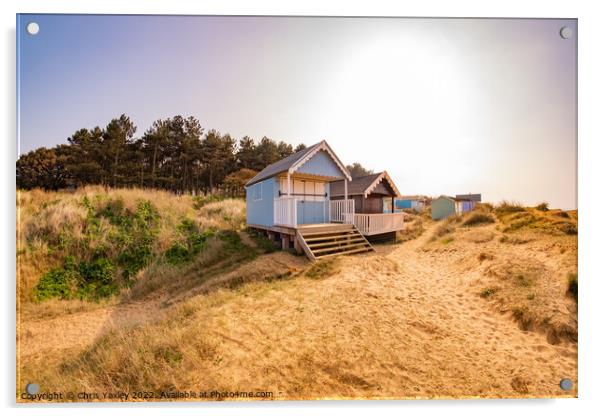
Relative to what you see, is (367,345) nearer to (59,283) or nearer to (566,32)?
(566,32)

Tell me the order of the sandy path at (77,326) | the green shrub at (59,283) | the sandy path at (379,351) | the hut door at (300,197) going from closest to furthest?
the sandy path at (379,351)
the sandy path at (77,326)
the green shrub at (59,283)
the hut door at (300,197)

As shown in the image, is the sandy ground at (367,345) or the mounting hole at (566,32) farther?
the mounting hole at (566,32)

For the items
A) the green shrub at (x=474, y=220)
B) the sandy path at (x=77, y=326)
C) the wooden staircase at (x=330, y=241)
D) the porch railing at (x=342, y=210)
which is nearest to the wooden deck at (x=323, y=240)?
the wooden staircase at (x=330, y=241)

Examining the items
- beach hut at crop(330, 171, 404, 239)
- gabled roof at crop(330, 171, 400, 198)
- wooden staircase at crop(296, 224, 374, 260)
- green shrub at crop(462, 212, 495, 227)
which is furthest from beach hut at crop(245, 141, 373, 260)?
green shrub at crop(462, 212, 495, 227)

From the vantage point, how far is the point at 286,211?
6.95m

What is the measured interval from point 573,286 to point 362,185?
7.15 m

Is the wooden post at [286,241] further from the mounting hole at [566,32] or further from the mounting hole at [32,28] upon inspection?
the mounting hole at [566,32]

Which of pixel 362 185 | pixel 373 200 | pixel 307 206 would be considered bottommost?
pixel 307 206

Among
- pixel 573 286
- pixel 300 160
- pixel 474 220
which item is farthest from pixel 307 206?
pixel 474 220

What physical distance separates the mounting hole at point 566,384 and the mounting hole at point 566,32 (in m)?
4.17

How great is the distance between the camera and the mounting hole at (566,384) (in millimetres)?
2396

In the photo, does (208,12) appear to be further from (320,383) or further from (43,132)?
(320,383)

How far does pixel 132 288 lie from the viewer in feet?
18.7

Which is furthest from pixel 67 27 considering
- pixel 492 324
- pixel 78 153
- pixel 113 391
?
pixel 492 324
